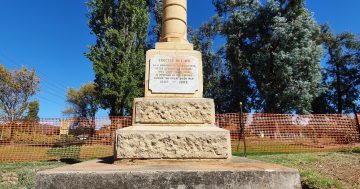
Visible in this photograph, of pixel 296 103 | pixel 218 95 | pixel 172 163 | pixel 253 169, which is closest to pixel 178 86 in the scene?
pixel 172 163

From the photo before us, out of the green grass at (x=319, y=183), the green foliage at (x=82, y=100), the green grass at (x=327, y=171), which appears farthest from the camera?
the green foliage at (x=82, y=100)

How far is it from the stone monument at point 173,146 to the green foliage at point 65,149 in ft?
25.5

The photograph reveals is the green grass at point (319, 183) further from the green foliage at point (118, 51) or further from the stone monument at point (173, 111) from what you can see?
the green foliage at point (118, 51)

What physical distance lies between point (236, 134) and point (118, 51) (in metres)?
9.96

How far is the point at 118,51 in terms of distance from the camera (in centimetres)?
2019

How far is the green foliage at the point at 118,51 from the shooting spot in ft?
65.8

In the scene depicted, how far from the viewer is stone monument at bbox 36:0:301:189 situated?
3271 millimetres

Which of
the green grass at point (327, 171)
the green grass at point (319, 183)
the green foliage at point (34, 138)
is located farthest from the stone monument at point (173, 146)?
the green foliage at point (34, 138)

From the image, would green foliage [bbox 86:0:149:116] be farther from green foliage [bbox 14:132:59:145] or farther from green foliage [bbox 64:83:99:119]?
green foliage [bbox 64:83:99:119]

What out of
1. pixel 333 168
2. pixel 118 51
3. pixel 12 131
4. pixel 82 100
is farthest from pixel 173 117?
pixel 82 100

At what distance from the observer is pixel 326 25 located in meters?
33.1

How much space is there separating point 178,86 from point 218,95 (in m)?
23.3

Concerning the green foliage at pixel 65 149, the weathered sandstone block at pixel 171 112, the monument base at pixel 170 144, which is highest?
the weathered sandstone block at pixel 171 112

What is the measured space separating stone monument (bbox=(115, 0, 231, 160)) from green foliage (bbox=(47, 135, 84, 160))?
7.73 meters
